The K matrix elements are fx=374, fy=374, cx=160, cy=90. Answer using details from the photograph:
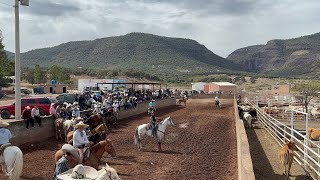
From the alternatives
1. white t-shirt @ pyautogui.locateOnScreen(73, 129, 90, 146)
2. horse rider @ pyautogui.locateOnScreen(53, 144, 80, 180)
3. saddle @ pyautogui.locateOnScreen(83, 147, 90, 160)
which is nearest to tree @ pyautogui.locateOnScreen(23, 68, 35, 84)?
white t-shirt @ pyautogui.locateOnScreen(73, 129, 90, 146)

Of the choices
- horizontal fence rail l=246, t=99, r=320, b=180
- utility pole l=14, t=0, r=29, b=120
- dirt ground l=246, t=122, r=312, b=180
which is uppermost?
utility pole l=14, t=0, r=29, b=120

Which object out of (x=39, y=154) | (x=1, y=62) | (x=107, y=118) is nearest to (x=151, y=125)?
(x=39, y=154)

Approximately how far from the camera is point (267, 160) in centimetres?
1451

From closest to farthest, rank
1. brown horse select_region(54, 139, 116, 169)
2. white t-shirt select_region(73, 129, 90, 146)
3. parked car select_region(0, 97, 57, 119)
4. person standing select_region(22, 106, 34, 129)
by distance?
1. brown horse select_region(54, 139, 116, 169)
2. white t-shirt select_region(73, 129, 90, 146)
3. person standing select_region(22, 106, 34, 129)
4. parked car select_region(0, 97, 57, 119)

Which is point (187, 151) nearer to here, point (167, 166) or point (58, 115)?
point (167, 166)

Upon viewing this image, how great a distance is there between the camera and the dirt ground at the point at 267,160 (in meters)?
12.2

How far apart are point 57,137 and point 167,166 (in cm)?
804

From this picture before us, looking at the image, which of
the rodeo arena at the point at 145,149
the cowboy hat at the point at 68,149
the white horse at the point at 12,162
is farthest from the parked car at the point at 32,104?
the cowboy hat at the point at 68,149

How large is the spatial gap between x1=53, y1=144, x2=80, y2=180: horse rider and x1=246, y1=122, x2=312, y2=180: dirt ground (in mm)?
6202

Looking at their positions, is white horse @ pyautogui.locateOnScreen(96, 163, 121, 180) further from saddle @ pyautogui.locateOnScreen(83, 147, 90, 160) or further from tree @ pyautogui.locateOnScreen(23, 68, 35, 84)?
tree @ pyautogui.locateOnScreen(23, 68, 35, 84)

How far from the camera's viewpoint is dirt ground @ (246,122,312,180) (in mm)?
12156

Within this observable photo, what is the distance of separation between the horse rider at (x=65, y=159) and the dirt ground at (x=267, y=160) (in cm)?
620

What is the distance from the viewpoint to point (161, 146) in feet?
57.9

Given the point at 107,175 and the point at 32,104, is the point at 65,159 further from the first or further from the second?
the point at 32,104
